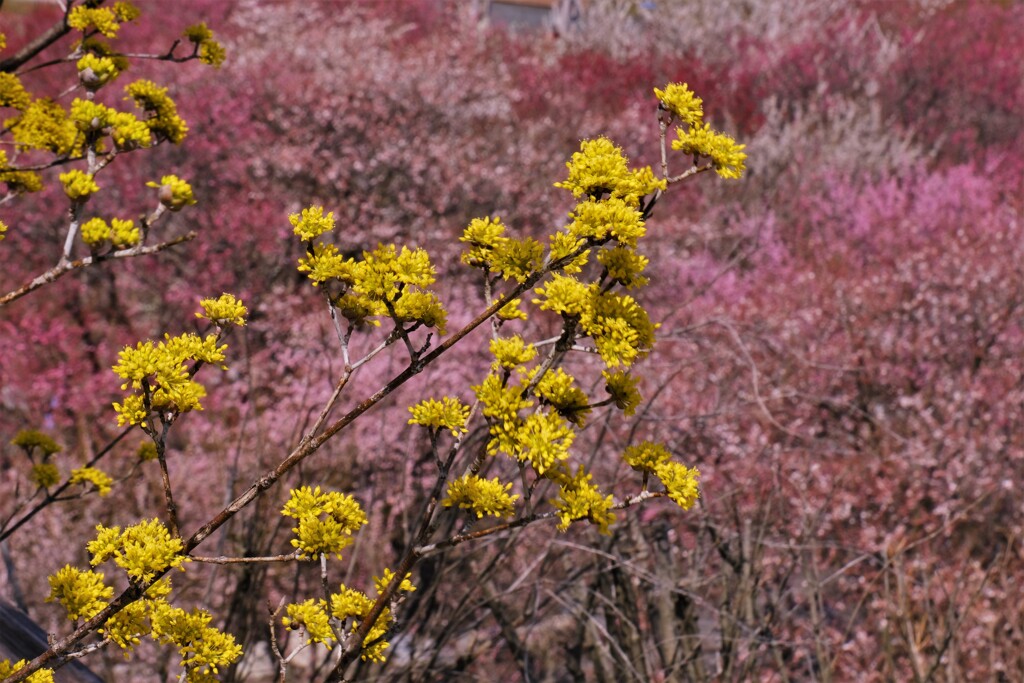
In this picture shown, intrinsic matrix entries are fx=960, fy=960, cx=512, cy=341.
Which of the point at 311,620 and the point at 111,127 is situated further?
the point at 111,127

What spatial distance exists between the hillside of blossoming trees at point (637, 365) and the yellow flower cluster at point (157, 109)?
1.02 meters

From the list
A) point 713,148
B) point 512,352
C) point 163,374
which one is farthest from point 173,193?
point 713,148

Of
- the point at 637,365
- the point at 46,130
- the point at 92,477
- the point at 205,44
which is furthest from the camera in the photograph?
the point at 637,365

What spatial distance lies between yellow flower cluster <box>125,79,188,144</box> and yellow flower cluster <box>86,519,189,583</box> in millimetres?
1021

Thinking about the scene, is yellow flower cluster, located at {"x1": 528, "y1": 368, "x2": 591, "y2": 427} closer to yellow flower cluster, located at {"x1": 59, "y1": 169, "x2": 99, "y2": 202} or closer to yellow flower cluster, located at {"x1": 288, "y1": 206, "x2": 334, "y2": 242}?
yellow flower cluster, located at {"x1": 288, "y1": 206, "x2": 334, "y2": 242}

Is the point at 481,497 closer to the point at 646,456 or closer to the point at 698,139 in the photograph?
the point at 646,456

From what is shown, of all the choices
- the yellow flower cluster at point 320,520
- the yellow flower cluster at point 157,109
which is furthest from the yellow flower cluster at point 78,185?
the yellow flower cluster at point 320,520

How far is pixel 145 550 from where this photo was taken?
1.33m

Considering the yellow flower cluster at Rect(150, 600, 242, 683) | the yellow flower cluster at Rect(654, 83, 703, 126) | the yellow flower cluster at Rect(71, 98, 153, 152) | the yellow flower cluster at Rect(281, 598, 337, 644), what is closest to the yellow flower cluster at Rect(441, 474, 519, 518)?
the yellow flower cluster at Rect(281, 598, 337, 644)

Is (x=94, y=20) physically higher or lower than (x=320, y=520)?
higher

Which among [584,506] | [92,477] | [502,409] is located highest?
[502,409]

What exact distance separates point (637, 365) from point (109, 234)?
564 centimetres

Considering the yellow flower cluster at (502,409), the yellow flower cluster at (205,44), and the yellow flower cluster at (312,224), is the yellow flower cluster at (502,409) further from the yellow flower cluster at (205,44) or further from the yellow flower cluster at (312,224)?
the yellow flower cluster at (205,44)

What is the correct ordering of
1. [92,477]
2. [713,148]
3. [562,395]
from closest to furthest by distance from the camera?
[562,395] < [713,148] < [92,477]
